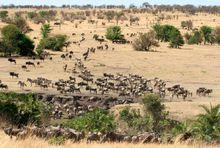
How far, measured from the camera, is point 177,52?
75000 mm

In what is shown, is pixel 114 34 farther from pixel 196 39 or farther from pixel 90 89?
pixel 90 89

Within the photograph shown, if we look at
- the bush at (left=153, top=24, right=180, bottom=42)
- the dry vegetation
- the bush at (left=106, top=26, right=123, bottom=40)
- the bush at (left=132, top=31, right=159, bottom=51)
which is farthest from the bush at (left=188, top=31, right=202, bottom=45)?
the bush at (left=132, top=31, right=159, bottom=51)

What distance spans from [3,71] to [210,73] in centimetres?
2130

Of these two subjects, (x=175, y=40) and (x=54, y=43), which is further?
(x=175, y=40)

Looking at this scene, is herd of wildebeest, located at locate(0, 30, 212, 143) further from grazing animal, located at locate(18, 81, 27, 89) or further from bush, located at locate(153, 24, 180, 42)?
bush, located at locate(153, 24, 180, 42)

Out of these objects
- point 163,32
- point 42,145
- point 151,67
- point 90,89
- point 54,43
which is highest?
point 42,145

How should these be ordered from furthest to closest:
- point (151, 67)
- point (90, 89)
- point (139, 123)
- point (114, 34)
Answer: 1. point (114, 34)
2. point (151, 67)
3. point (90, 89)
4. point (139, 123)

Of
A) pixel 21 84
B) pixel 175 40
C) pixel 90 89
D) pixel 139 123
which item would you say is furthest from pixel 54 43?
pixel 139 123

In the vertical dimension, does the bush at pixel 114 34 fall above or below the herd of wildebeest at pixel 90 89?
above

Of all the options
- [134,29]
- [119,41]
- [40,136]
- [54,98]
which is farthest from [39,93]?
[134,29]

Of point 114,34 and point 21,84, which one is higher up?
point 114,34

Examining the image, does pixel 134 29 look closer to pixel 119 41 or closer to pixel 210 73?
pixel 119 41

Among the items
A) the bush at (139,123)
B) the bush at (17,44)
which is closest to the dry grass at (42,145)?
the bush at (139,123)

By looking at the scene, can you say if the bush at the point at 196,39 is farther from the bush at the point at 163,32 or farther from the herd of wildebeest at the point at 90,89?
the herd of wildebeest at the point at 90,89
